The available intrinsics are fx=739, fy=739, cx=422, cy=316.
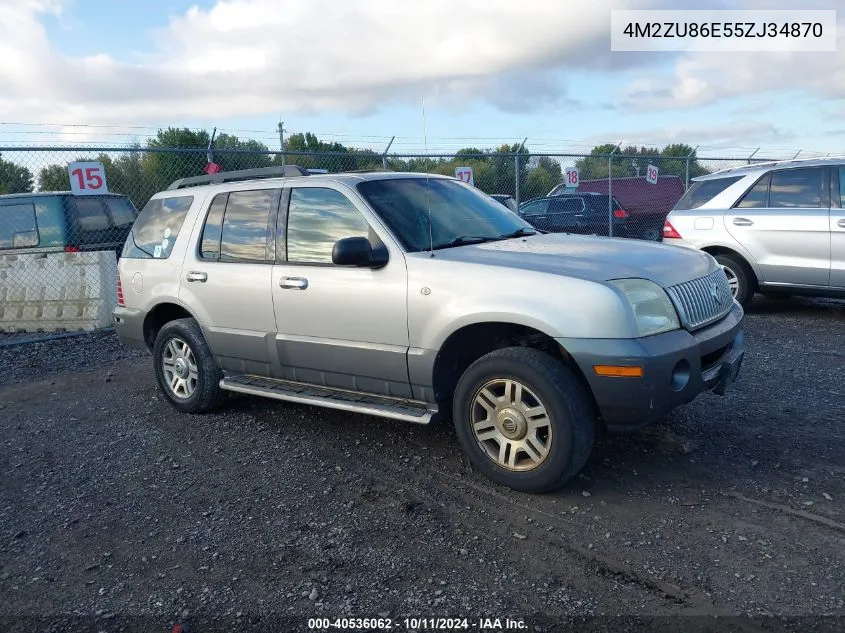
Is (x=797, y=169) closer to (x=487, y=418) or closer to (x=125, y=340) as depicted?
(x=487, y=418)

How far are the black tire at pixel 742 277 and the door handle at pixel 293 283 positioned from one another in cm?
551

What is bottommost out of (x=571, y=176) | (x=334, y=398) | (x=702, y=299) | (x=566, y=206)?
(x=334, y=398)

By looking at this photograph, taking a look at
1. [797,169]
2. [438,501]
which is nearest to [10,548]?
[438,501]

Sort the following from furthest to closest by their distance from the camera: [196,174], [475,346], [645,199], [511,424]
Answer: [645,199] → [196,174] → [475,346] → [511,424]

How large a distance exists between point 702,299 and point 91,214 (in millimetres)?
8905

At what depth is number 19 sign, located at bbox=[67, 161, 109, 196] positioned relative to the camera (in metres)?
9.08

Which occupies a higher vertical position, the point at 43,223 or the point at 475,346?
the point at 43,223

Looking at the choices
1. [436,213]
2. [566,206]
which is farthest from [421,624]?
[566,206]

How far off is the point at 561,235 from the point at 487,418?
168 centimetres

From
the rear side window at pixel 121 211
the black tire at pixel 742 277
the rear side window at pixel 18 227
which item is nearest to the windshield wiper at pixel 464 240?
the black tire at pixel 742 277

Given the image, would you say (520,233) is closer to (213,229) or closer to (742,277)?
(213,229)

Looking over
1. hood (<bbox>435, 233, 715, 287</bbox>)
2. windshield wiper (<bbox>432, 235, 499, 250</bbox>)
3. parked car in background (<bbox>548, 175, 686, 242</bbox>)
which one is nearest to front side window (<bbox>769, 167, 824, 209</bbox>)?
hood (<bbox>435, 233, 715, 287</bbox>)

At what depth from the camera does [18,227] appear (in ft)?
32.8

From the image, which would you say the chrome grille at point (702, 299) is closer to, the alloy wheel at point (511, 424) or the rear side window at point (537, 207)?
the alloy wheel at point (511, 424)
